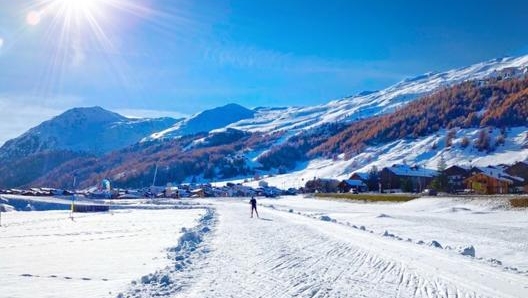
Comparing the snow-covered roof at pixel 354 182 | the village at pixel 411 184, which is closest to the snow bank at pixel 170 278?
the village at pixel 411 184

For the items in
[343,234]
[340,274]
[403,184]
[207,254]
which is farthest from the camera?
[403,184]

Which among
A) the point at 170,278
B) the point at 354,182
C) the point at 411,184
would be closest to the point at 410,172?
the point at 354,182

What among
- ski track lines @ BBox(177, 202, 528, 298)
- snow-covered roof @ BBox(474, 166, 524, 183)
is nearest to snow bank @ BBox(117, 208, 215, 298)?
ski track lines @ BBox(177, 202, 528, 298)

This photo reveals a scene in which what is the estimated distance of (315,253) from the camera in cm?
1711

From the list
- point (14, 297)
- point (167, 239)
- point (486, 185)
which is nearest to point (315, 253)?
point (167, 239)

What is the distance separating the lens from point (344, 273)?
12984 mm

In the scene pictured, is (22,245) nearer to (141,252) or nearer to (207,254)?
(141,252)

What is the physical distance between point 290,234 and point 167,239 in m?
6.22

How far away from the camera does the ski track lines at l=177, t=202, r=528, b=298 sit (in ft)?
35.1

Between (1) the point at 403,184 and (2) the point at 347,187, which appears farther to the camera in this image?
(2) the point at 347,187

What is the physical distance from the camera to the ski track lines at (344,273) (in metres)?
Result: 10.7

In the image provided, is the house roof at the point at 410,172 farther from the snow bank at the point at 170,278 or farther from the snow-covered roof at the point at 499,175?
the snow bank at the point at 170,278

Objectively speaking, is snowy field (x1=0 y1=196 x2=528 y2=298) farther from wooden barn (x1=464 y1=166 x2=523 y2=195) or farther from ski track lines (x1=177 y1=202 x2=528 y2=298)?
wooden barn (x1=464 y1=166 x2=523 y2=195)

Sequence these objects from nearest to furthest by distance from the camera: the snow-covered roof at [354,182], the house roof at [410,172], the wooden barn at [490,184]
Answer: the wooden barn at [490,184]
the house roof at [410,172]
the snow-covered roof at [354,182]
